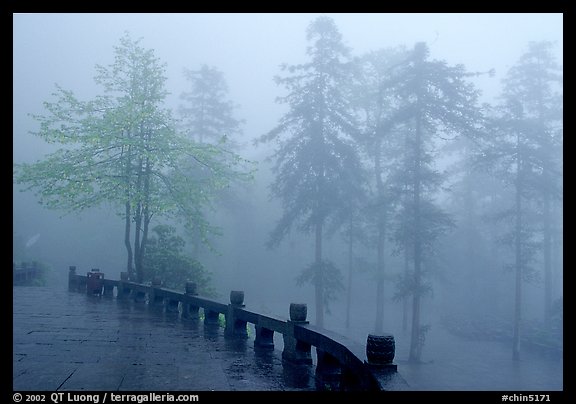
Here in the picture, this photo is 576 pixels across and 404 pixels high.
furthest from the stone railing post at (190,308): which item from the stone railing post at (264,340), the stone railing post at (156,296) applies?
the stone railing post at (264,340)

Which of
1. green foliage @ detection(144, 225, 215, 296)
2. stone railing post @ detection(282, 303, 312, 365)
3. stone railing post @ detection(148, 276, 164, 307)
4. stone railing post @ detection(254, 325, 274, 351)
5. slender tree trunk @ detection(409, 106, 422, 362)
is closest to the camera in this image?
stone railing post @ detection(282, 303, 312, 365)

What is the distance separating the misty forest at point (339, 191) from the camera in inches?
830

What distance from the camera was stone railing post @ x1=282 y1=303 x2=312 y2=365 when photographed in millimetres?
8391

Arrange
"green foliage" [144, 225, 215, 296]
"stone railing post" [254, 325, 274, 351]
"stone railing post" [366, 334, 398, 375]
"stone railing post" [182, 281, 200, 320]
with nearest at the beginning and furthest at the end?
"stone railing post" [366, 334, 398, 375], "stone railing post" [254, 325, 274, 351], "stone railing post" [182, 281, 200, 320], "green foliage" [144, 225, 215, 296]

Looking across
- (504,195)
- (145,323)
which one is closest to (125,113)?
(145,323)

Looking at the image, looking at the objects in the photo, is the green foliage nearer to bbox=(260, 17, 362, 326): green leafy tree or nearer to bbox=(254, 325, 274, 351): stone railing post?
bbox=(260, 17, 362, 326): green leafy tree

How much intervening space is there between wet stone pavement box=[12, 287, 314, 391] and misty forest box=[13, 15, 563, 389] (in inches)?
322

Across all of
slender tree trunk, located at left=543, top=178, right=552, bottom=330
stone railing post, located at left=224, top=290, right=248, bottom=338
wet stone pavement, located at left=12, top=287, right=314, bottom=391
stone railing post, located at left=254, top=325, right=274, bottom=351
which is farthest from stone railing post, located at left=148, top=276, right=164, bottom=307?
slender tree trunk, located at left=543, top=178, right=552, bottom=330

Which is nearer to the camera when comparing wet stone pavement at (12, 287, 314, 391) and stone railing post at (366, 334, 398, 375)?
stone railing post at (366, 334, 398, 375)

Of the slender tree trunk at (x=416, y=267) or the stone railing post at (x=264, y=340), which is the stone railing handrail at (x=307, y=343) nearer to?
the stone railing post at (x=264, y=340)

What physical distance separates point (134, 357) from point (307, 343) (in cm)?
321

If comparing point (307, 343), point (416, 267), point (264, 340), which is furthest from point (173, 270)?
point (307, 343)

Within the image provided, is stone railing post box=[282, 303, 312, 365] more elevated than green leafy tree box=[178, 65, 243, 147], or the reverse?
green leafy tree box=[178, 65, 243, 147]

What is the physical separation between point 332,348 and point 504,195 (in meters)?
39.0
